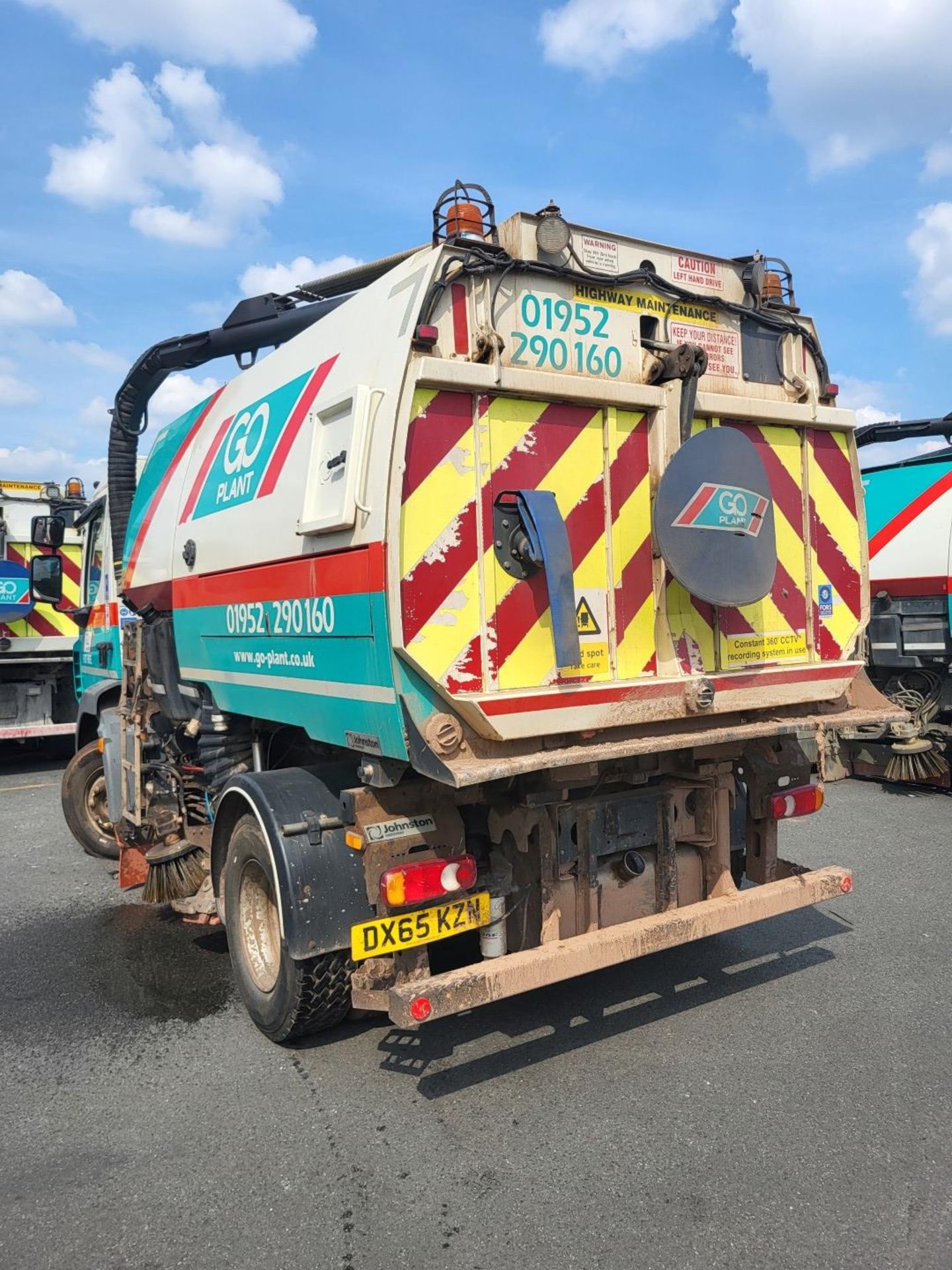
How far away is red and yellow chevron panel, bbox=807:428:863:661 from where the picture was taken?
13.9 feet

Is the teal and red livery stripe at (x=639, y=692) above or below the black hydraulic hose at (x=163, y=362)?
below

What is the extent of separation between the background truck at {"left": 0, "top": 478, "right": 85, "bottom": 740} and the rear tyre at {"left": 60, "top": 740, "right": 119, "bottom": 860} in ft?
12.6

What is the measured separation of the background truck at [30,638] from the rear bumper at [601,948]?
343 inches

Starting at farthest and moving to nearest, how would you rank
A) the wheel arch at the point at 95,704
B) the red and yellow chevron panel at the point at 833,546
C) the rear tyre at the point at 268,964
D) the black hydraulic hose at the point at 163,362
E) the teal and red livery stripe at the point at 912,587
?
the teal and red livery stripe at the point at 912,587 → the wheel arch at the point at 95,704 → the black hydraulic hose at the point at 163,362 → the red and yellow chevron panel at the point at 833,546 → the rear tyre at the point at 268,964

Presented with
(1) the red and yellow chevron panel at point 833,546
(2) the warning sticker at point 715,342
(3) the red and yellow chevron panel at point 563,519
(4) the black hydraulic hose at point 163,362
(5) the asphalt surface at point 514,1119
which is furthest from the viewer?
(4) the black hydraulic hose at point 163,362

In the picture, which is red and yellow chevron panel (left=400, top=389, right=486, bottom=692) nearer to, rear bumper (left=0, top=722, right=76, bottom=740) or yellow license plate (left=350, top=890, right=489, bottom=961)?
yellow license plate (left=350, top=890, right=489, bottom=961)

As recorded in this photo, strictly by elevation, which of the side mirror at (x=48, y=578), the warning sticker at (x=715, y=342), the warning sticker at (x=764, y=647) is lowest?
the warning sticker at (x=764, y=647)

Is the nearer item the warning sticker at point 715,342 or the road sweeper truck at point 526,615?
the road sweeper truck at point 526,615

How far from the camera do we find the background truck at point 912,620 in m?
8.17

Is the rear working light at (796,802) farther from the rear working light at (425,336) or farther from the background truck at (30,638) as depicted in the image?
the background truck at (30,638)

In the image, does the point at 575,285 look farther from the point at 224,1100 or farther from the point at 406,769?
the point at 224,1100

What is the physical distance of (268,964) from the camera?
3.99 meters

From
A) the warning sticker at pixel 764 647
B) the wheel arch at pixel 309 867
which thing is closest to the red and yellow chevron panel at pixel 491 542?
the warning sticker at pixel 764 647

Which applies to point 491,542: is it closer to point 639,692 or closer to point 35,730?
point 639,692
